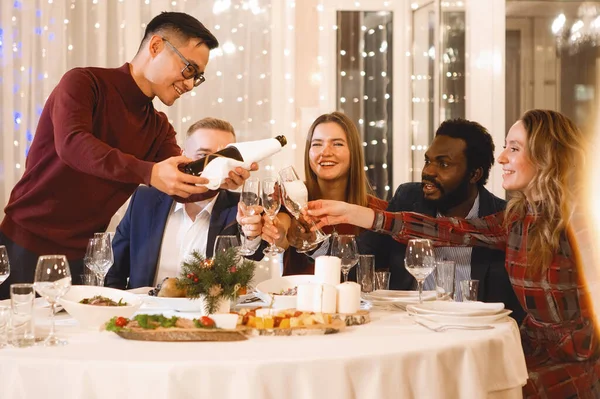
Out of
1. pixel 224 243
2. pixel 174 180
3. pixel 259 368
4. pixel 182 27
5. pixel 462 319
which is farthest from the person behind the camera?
pixel 182 27

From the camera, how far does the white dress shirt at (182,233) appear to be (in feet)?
10.3

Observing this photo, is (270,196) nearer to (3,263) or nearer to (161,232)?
(3,263)

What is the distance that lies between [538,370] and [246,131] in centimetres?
311

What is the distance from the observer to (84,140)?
2582 mm

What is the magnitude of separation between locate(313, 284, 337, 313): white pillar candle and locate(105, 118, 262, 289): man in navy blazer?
109cm

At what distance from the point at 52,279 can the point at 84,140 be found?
945 millimetres

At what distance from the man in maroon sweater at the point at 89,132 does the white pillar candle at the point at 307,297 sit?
0.90 meters

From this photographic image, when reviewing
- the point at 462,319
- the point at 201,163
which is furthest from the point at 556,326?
the point at 201,163

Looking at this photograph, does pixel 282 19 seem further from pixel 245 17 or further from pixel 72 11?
pixel 72 11

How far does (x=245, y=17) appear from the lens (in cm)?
505

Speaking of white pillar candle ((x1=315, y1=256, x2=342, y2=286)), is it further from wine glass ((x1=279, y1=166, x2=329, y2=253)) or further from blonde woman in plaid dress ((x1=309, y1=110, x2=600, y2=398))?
blonde woman in plaid dress ((x1=309, y1=110, x2=600, y2=398))

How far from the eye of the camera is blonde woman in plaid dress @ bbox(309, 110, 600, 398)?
2.32 meters

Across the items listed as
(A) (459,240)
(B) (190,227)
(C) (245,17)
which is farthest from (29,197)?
(C) (245,17)

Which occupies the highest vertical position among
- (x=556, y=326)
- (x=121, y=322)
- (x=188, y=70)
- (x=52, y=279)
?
(x=188, y=70)
